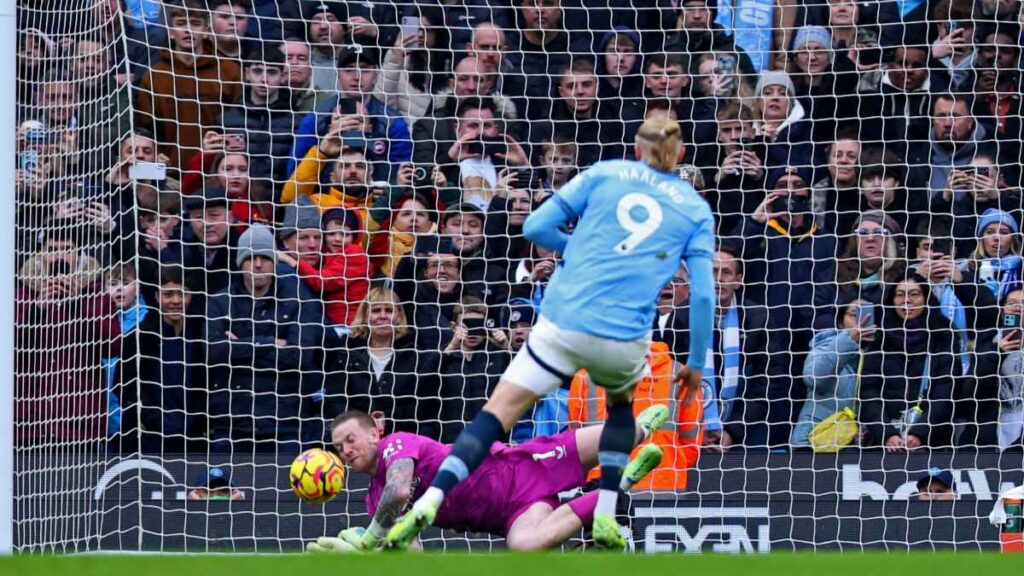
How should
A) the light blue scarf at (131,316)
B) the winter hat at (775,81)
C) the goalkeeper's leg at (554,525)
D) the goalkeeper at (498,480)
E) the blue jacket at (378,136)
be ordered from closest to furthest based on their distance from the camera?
the goalkeeper at (498,480) → the goalkeeper's leg at (554,525) → the light blue scarf at (131,316) → the blue jacket at (378,136) → the winter hat at (775,81)

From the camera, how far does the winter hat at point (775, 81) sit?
965cm

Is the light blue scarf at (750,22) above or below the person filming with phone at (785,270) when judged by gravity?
above

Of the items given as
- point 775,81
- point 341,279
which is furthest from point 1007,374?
point 341,279

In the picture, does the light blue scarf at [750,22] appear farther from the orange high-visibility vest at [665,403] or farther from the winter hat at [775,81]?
the orange high-visibility vest at [665,403]

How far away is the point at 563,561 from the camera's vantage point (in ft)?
13.8

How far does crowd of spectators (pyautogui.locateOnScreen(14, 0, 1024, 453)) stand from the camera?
29.8ft

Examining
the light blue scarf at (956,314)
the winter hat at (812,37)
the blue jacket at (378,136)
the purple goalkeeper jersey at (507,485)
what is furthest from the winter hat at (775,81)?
the purple goalkeeper jersey at (507,485)

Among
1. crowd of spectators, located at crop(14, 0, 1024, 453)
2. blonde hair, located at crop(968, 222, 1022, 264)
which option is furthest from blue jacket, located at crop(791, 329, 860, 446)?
blonde hair, located at crop(968, 222, 1022, 264)

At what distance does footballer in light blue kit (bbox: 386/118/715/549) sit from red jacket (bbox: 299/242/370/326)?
12.2ft

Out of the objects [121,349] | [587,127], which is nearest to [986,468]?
[587,127]

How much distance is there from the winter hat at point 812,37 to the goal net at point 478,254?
0.05ft

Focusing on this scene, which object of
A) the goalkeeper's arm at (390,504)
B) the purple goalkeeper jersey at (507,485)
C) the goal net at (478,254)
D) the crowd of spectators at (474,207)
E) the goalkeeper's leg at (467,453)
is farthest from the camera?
the crowd of spectators at (474,207)

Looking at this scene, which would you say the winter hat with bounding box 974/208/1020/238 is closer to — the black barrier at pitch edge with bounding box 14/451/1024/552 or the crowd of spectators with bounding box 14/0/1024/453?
the crowd of spectators with bounding box 14/0/1024/453

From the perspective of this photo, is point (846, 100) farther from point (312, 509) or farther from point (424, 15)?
point (312, 509)
